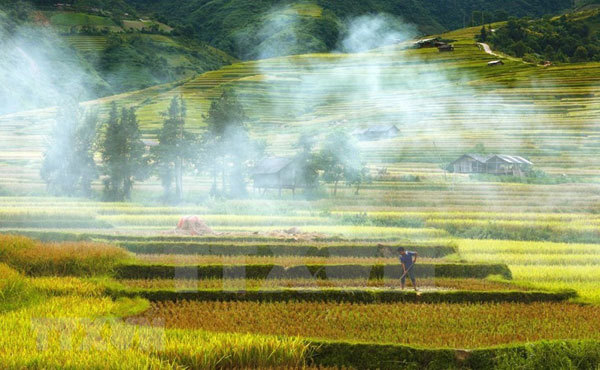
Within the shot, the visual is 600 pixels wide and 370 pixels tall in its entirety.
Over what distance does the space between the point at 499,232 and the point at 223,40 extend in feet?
398

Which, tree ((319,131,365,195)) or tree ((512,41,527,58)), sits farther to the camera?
tree ((512,41,527,58))

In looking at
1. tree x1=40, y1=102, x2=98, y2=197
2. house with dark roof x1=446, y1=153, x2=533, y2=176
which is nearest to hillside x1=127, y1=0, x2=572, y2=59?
house with dark roof x1=446, y1=153, x2=533, y2=176

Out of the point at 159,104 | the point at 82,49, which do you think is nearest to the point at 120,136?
the point at 159,104

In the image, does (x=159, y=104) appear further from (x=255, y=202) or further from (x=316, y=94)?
(x=255, y=202)

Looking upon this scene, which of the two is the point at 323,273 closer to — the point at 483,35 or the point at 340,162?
the point at 340,162

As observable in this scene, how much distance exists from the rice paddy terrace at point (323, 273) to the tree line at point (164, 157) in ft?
5.69

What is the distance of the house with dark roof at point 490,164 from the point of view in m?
46.6

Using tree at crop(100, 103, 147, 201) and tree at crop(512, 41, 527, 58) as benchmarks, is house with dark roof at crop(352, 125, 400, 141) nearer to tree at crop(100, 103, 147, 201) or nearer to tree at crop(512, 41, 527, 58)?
tree at crop(100, 103, 147, 201)

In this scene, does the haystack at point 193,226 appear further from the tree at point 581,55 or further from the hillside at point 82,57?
the tree at point 581,55

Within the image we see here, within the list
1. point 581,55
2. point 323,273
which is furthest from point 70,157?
point 581,55

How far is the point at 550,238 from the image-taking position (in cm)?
2198

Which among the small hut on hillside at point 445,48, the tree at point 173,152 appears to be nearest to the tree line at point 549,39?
the small hut on hillside at point 445,48

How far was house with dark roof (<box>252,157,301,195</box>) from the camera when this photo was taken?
3809 cm

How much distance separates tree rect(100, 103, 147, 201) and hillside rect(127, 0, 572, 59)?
3623 inches
